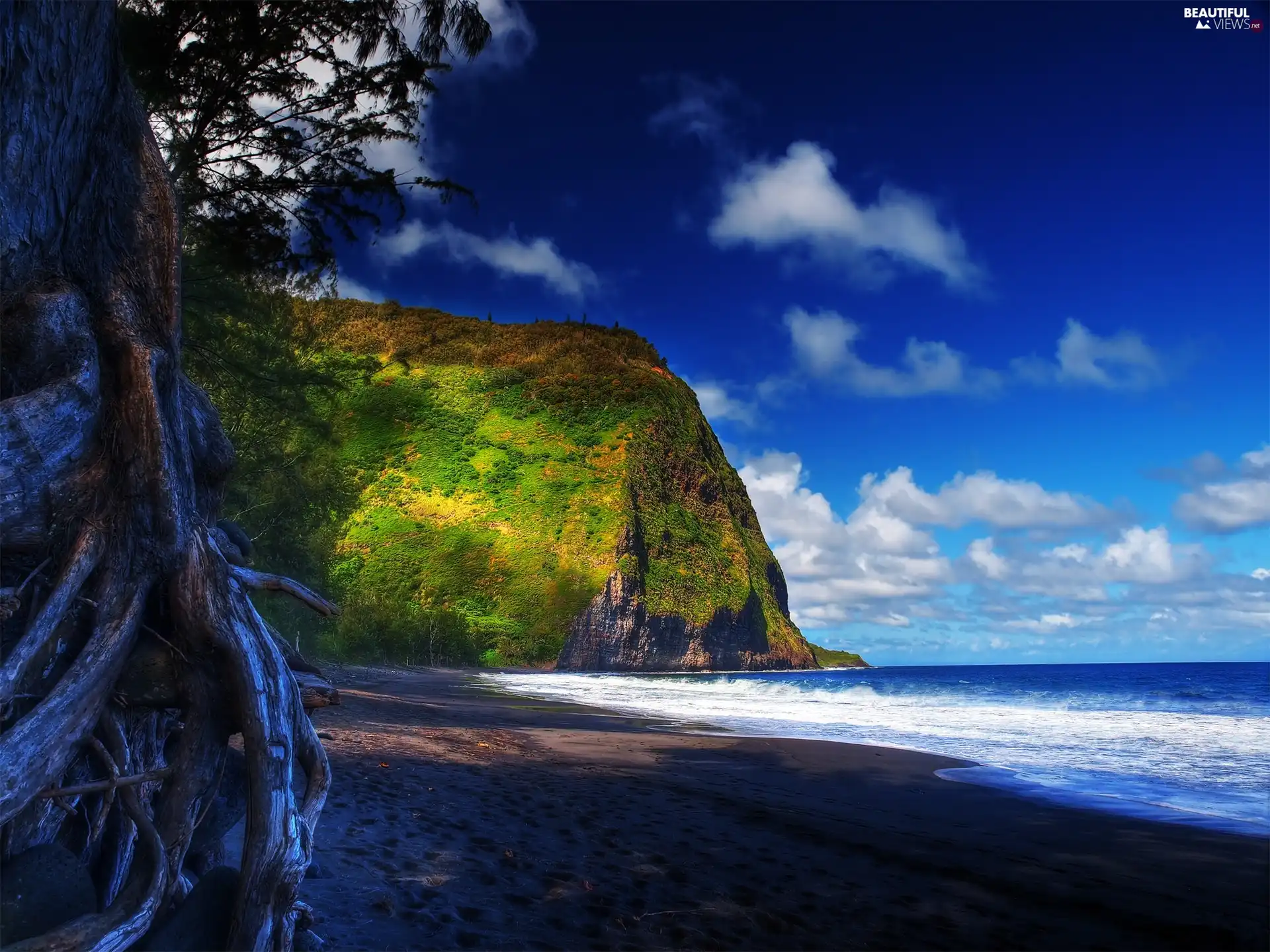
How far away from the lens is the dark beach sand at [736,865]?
14.6 feet

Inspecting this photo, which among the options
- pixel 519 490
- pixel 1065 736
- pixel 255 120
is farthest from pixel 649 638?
pixel 255 120

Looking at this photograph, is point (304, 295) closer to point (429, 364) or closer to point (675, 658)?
point (675, 658)

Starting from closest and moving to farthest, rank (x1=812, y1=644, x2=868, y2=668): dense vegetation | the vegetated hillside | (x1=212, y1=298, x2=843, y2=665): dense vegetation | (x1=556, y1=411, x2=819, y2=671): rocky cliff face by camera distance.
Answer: (x1=212, y1=298, x2=843, y2=665): dense vegetation
the vegetated hillside
(x1=556, y1=411, x2=819, y2=671): rocky cliff face
(x1=812, y1=644, x2=868, y2=668): dense vegetation

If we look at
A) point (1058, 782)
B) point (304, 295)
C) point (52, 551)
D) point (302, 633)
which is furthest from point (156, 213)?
point (302, 633)

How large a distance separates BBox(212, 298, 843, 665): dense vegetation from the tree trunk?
48820mm

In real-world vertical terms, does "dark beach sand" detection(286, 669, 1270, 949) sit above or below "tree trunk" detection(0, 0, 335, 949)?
below

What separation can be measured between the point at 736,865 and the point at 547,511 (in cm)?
8157

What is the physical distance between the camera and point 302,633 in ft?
107

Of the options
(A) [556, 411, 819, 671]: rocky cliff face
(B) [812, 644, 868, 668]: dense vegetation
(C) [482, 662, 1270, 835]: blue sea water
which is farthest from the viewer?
(B) [812, 644, 868, 668]: dense vegetation

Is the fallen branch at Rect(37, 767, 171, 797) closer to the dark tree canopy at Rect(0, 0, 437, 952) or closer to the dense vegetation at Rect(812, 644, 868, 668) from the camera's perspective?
the dark tree canopy at Rect(0, 0, 437, 952)

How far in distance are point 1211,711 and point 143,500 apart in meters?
34.6

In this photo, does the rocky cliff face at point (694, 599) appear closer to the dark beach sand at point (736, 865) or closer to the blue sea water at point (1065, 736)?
the blue sea water at point (1065, 736)

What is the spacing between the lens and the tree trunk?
3.07 m

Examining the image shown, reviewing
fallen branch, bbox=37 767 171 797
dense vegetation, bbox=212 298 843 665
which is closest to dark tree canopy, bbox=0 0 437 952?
fallen branch, bbox=37 767 171 797
